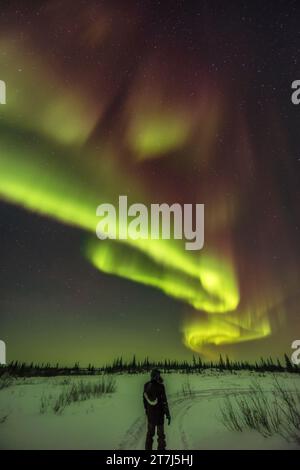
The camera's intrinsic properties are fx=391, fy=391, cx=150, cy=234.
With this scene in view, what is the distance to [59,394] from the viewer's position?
15.3 metres

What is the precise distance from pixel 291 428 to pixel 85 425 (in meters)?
5.24

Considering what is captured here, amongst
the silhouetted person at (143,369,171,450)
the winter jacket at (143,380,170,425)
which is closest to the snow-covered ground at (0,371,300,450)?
the silhouetted person at (143,369,171,450)

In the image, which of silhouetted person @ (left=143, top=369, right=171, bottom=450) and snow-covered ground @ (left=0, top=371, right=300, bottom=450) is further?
snow-covered ground @ (left=0, top=371, right=300, bottom=450)

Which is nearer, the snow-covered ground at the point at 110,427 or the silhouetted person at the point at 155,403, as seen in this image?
the silhouetted person at the point at 155,403

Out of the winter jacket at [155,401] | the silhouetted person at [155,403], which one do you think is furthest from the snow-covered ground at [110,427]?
the winter jacket at [155,401]

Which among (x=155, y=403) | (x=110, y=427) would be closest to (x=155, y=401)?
(x=155, y=403)

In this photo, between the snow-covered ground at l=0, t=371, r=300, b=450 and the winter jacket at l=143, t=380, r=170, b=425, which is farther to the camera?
the snow-covered ground at l=0, t=371, r=300, b=450

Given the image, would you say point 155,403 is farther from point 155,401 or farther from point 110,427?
point 110,427

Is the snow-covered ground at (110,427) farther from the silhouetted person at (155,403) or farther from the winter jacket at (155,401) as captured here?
the winter jacket at (155,401)

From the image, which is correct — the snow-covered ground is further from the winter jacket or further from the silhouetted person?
the winter jacket
